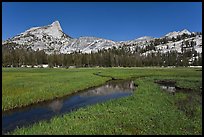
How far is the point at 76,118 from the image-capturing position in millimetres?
20922

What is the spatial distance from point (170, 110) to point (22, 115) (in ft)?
59.6

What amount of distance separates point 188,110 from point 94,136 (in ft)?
46.1

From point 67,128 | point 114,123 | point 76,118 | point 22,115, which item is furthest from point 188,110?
point 22,115


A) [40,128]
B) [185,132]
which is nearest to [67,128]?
[40,128]

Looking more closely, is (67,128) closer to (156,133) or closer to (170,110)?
(156,133)

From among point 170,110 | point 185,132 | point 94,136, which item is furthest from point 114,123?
point 170,110

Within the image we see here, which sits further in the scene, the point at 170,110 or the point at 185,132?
the point at 170,110

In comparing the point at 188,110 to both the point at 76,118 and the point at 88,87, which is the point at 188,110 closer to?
the point at 76,118

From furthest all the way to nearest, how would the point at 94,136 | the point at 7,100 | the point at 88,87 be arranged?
1. the point at 88,87
2. the point at 7,100
3. the point at 94,136

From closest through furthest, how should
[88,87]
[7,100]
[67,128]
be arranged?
[67,128] < [7,100] < [88,87]

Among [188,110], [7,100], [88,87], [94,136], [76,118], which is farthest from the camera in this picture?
[88,87]

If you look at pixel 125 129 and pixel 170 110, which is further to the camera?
pixel 170 110

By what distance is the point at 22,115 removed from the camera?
2523 cm

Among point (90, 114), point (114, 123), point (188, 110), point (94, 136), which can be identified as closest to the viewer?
point (94, 136)
